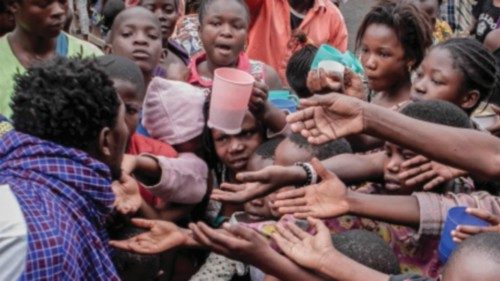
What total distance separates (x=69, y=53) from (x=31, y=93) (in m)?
1.34

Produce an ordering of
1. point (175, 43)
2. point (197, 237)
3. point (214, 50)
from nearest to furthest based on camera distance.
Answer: point (197, 237) < point (214, 50) < point (175, 43)

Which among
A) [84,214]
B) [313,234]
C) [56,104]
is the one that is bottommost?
[313,234]

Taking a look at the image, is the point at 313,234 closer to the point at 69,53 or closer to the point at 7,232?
the point at 7,232

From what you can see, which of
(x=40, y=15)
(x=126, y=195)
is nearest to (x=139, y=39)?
(x=40, y=15)

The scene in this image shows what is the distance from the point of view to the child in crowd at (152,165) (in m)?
3.05

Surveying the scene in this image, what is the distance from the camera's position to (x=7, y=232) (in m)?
2.06

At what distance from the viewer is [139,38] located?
152 inches

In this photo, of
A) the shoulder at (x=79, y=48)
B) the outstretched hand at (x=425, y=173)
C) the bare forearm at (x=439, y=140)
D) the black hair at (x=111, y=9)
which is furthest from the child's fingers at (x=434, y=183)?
the black hair at (x=111, y=9)

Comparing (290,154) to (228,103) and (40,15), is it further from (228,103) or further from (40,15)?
(40,15)

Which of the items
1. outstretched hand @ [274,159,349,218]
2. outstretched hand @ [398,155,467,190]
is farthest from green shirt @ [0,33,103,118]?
outstretched hand @ [398,155,467,190]

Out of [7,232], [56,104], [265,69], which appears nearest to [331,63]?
[265,69]

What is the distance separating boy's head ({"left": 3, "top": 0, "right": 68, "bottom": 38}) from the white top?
1.55 m

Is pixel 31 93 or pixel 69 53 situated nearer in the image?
pixel 31 93

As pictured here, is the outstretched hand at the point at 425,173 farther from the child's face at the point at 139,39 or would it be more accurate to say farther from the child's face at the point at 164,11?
the child's face at the point at 164,11
